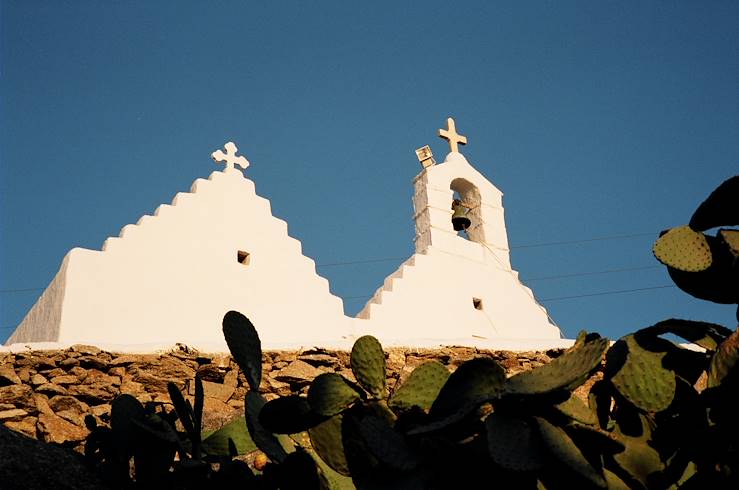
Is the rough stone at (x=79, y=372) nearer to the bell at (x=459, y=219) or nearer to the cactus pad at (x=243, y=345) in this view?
the cactus pad at (x=243, y=345)

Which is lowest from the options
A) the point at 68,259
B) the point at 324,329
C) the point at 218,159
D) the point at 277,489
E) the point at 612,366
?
the point at 277,489

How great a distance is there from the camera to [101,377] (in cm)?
661

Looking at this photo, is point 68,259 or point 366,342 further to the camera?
point 68,259

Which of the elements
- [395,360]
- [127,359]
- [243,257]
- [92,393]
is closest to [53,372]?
[92,393]

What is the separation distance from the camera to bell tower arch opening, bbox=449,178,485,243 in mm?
11188

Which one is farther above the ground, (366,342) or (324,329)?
(324,329)

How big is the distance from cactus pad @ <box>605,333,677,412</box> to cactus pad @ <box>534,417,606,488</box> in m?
0.33

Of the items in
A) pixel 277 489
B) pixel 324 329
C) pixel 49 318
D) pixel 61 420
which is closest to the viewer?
pixel 277 489

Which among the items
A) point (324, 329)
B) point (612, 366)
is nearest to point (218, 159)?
point (324, 329)

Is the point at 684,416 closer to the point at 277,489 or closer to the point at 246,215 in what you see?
the point at 277,489

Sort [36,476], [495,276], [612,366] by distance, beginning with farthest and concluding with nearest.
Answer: [495,276] → [36,476] → [612,366]

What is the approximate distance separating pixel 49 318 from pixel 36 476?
498cm

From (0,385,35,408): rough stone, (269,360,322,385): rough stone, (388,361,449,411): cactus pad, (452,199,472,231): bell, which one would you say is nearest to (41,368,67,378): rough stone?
(0,385,35,408): rough stone

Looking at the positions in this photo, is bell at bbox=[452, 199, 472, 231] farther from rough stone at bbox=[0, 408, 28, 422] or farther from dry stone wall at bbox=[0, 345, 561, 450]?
rough stone at bbox=[0, 408, 28, 422]
